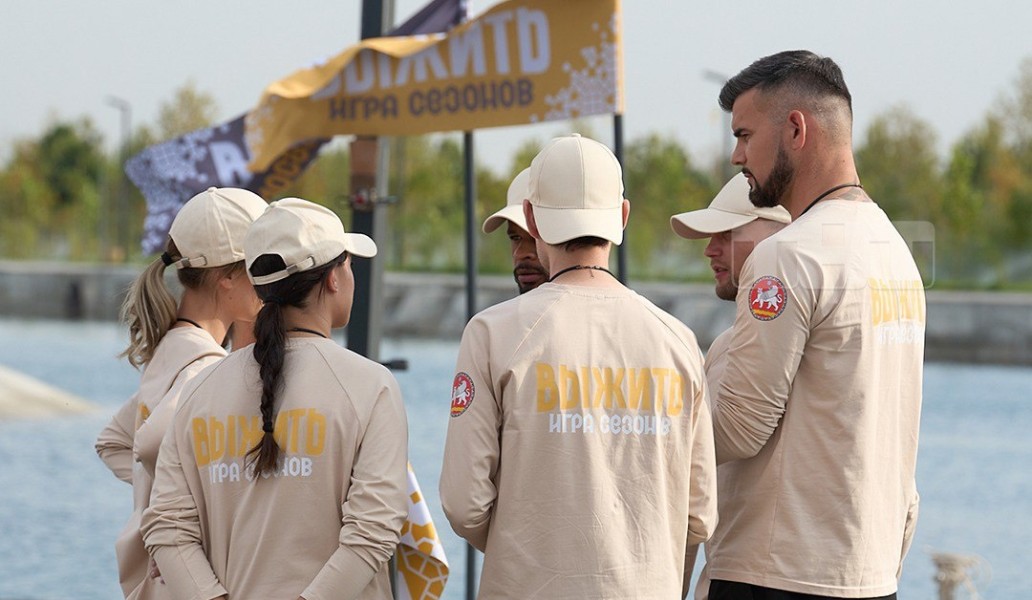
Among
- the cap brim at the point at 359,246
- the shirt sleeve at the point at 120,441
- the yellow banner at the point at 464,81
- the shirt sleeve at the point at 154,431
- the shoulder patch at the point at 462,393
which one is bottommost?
the shirt sleeve at the point at 120,441

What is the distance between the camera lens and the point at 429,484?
13281mm

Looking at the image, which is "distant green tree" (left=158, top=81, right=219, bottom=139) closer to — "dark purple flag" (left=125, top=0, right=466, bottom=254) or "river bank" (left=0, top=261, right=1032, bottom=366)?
"river bank" (left=0, top=261, right=1032, bottom=366)

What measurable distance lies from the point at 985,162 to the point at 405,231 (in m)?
19.7

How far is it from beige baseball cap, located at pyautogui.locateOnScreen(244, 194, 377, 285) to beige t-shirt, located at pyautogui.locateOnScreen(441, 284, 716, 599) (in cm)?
31

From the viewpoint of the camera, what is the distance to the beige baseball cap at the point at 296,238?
91.4 inches

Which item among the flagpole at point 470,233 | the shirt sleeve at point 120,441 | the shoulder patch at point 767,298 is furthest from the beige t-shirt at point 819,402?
the flagpole at point 470,233

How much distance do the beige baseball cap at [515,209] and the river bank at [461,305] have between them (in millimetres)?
17397

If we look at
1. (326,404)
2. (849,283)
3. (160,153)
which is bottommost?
(326,404)

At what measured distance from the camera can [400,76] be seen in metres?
4.36

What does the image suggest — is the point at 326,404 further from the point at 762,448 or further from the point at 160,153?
the point at 160,153

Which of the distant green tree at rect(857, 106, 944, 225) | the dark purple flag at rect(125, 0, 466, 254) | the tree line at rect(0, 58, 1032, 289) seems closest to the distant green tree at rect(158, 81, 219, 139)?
the tree line at rect(0, 58, 1032, 289)

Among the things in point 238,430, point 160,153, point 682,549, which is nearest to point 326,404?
point 238,430

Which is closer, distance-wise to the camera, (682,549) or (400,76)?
(682,549)

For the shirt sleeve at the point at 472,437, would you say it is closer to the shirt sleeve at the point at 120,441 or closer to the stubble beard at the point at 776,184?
the stubble beard at the point at 776,184
